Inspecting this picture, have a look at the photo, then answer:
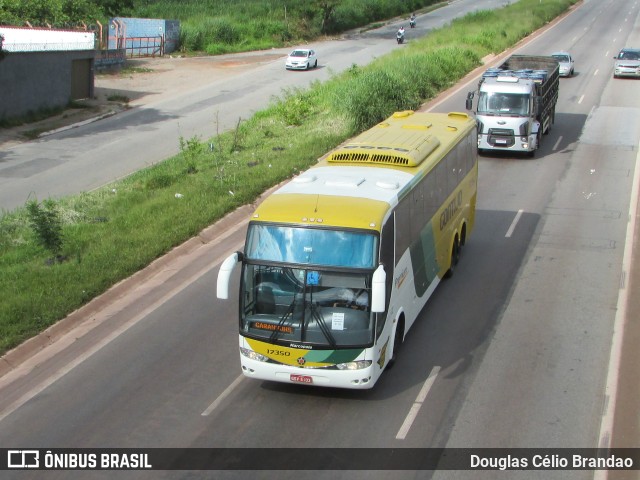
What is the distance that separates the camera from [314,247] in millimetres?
12094

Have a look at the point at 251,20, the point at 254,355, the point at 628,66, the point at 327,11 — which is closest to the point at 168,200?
the point at 254,355

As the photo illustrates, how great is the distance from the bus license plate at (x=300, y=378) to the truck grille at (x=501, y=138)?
18.3 meters

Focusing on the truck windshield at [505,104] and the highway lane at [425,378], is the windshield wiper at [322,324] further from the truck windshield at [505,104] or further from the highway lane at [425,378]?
the truck windshield at [505,104]

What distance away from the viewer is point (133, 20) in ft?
218

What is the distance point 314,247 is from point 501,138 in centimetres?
1805

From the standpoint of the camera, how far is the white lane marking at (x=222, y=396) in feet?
41.0

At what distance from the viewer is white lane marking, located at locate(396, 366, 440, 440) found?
38.9ft

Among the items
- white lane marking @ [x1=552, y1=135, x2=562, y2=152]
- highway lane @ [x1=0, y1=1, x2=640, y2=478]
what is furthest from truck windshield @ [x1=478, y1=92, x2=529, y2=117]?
highway lane @ [x1=0, y1=1, x2=640, y2=478]

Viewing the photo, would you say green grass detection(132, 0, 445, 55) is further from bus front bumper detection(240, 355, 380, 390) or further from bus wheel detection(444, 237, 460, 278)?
bus front bumper detection(240, 355, 380, 390)

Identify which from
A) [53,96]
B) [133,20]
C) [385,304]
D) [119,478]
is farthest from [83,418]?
[133,20]

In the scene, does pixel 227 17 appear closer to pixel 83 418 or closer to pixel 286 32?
pixel 286 32

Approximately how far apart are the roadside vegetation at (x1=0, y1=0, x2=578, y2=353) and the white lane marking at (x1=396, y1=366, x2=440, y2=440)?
6.99 meters

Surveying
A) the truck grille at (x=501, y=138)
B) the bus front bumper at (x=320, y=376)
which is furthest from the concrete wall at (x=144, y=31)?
the bus front bumper at (x=320, y=376)

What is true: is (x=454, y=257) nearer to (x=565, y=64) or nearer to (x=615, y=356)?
(x=615, y=356)
